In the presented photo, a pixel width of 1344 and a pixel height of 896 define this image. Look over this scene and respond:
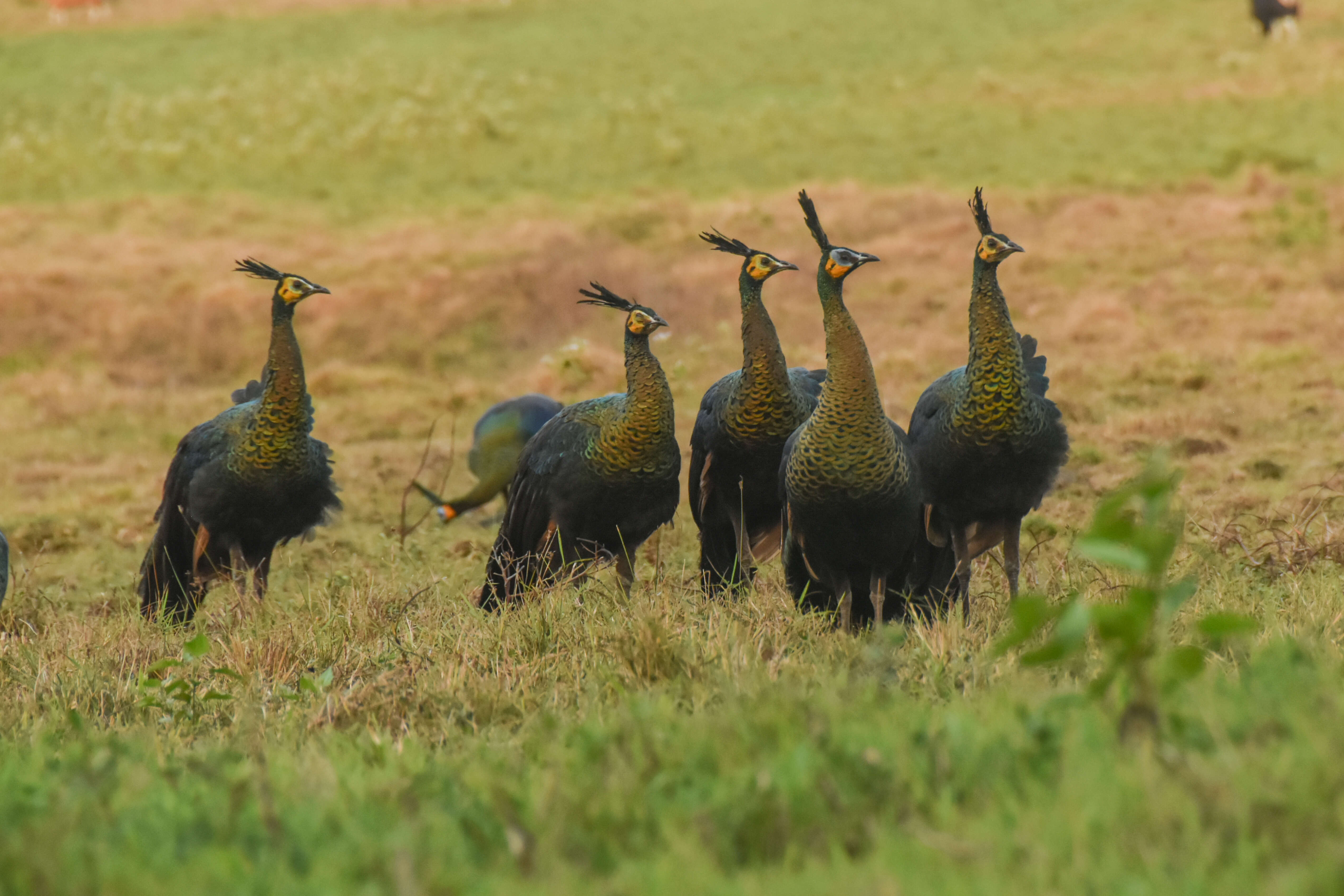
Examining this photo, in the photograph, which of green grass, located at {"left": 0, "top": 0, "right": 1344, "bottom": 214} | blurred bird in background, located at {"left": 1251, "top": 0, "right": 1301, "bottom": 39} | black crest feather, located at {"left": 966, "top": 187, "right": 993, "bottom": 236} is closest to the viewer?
black crest feather, located at {"left": 966, "top": 187, "right": 993, "bottom": 236}

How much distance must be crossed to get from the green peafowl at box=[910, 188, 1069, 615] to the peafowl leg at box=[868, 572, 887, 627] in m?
0.39

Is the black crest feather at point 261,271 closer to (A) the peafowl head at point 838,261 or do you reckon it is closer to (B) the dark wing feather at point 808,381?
(B) the dark wing feather at point 808,381

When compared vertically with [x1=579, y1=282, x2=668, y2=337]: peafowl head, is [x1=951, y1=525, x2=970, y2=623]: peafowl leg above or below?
below

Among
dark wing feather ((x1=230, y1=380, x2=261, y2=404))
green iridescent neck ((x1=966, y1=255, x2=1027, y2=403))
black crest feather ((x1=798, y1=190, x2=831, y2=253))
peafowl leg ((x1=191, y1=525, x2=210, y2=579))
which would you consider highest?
black crest feather ((x1=798, y1=190, x2=831, y2=253))

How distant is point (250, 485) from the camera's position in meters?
8.45

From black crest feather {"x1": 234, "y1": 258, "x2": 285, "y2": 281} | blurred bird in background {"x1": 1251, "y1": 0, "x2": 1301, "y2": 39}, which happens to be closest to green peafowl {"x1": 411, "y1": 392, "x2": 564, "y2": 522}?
black crest feather {"x1": 234, "y1": 258, "x2": 285, "y2": 281}

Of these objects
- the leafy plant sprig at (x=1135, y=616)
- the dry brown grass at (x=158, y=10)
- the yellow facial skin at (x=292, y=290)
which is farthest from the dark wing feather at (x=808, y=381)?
the dry brown grass at (x=158, y=10)

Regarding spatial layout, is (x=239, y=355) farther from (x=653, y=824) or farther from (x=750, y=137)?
(x=653, y=824)

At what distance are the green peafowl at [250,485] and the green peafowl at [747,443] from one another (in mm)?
2425

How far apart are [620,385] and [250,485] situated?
751cm

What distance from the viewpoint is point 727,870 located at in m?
2.99

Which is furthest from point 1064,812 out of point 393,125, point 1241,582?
point 393,125

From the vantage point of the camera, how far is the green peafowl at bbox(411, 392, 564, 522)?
11.0 meters

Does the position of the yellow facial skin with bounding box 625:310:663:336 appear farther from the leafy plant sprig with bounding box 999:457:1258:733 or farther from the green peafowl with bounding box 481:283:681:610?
the leafy plant sprig with bounding box 999:457:1258:733
